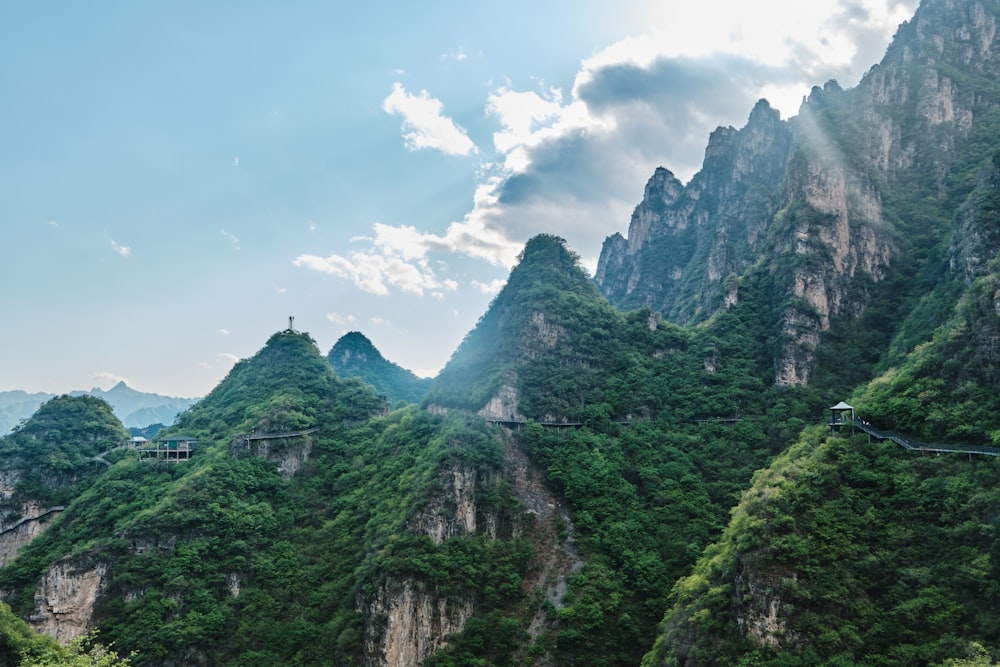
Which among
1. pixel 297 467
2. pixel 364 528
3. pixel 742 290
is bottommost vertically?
pixel 364 528

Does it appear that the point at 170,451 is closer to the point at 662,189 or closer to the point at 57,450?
the point at 57,450

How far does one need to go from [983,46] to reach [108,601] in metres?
123

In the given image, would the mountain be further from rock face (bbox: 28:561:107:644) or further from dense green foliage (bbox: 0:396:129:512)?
rock face (bbox: 28:561:107:644)

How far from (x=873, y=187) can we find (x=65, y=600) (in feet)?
310

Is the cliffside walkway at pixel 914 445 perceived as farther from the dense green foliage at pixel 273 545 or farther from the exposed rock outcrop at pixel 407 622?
the exposed rock outcrop at pixel 407 622

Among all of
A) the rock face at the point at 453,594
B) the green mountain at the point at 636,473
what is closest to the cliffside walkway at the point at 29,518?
the green mountain at the point at 636,473

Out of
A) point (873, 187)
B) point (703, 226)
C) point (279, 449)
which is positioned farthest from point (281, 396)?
point (703, 226)

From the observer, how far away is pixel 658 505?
58000 millimetres

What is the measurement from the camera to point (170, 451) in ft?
240

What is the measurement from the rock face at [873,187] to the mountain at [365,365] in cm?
6306

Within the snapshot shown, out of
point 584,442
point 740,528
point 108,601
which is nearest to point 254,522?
point 108,601

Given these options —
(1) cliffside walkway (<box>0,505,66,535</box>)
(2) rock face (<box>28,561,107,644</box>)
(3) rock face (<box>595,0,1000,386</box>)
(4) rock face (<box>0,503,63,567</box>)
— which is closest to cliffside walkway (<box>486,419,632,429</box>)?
(3) rock face (<box>595,0,1000,386</box>)

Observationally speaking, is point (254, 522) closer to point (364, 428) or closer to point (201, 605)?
point (201, 605)

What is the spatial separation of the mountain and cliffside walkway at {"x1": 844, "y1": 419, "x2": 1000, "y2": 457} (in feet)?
313
